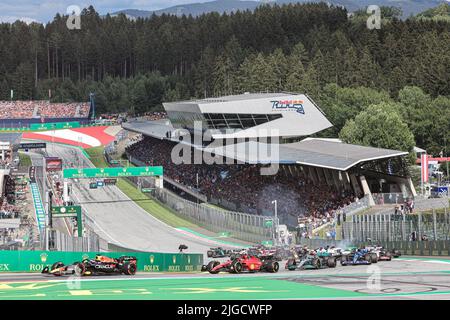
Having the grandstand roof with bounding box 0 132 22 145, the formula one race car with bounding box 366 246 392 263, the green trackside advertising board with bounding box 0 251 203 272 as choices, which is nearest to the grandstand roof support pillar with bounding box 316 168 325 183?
the formula one race car with bounding box 366 246 392 263

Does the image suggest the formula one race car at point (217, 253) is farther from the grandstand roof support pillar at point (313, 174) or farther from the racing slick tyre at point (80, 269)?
the grandstand roof support pillar at point (313, 174)

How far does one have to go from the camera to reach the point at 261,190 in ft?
287

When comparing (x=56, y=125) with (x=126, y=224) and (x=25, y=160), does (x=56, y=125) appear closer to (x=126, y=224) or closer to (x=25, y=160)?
(x=25, y=160)

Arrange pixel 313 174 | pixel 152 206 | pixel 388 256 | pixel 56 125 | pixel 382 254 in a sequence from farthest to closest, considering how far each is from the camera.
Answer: pixel 56 125
pixel 152 206
pixel 313 174
pixel 388 256
pixel 382 254

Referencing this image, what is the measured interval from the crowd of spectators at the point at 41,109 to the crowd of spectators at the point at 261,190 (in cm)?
8001

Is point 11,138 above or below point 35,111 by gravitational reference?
below

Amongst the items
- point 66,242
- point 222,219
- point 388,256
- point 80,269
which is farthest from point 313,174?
point 80,269

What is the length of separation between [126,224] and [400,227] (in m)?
35.9

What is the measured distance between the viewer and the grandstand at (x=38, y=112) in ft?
617

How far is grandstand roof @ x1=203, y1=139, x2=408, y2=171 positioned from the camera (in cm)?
8006

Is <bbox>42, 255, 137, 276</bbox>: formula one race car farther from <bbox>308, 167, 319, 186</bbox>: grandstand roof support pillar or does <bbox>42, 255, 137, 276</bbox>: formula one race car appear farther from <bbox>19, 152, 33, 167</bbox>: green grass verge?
<bbox>19, 152, 33, 167</bbox>: green grass verge
